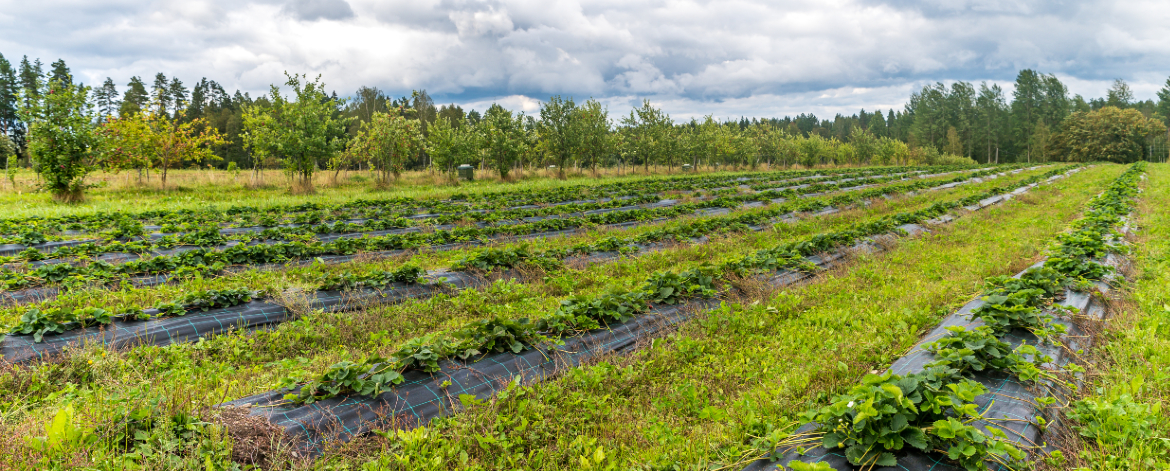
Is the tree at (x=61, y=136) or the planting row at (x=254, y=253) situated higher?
the tree at (x=61, y=136)

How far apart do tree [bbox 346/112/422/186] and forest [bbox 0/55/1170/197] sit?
84 millimetres

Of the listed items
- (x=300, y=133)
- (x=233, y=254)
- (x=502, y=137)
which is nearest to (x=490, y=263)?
(x=233, y=254)

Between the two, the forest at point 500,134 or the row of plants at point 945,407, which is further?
the forest at point 500,134

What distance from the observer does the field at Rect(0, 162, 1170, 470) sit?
3.39 meters

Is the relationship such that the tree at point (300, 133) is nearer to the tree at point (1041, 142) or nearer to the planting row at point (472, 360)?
the planting row at point (472, 360)

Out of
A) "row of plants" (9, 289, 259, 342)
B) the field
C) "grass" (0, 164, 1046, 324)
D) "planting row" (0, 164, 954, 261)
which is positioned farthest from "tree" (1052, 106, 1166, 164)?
"row of plants" (9, 289, 259, 342)

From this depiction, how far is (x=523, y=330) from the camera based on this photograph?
542cm

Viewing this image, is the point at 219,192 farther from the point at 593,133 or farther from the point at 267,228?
the point at 593,133

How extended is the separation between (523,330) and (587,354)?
0.75 m

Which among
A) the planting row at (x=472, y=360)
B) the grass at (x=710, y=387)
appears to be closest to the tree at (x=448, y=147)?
the planting row at (x=472, y=360)

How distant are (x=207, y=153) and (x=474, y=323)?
3105 cm

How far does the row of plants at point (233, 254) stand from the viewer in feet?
25.2

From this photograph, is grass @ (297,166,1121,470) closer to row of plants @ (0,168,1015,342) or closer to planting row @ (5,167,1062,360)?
row of plants @ (0,168,1015,342)

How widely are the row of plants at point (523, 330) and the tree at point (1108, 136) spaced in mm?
90249
